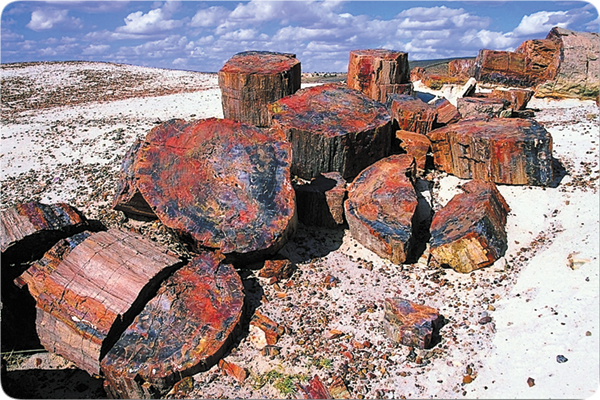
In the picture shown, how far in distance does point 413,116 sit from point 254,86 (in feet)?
6.93

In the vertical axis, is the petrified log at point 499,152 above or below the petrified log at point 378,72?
below

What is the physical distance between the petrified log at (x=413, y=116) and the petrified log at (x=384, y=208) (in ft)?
3.40

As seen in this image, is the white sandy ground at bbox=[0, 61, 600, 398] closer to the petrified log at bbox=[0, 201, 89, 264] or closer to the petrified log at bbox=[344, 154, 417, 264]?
the petrified log at bbox=[344, 154, 417, 264]

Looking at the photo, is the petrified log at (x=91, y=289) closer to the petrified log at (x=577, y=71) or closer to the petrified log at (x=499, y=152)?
A: the petrified log at (x=499, y=152)

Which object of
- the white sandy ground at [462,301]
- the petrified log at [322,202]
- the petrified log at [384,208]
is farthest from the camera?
the petrified log at [322,202]

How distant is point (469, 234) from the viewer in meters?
3.99

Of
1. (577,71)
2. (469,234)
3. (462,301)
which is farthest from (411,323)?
(577,71)

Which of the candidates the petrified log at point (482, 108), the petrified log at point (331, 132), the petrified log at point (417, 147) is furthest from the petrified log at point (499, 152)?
the petrified log at point (482, 108)

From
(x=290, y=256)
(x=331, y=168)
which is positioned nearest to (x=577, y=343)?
(x=290, y=256)

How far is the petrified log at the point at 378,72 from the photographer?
6.71 metres

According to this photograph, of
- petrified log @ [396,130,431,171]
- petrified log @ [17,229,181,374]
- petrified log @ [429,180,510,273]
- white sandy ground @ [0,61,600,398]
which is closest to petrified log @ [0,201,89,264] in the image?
petrified log @ [17,229,181,374]

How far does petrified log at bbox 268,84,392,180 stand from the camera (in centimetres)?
498

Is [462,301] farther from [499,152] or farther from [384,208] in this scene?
[499,152]

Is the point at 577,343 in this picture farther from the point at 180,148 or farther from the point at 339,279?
the point at 180,148
